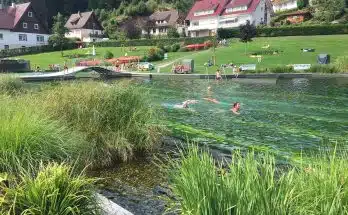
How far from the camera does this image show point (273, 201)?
4.64 metres

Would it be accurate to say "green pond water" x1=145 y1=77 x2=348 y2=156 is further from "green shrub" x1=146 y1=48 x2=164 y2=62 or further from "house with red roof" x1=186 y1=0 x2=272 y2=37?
"house with red roof" x1=186 y1=0 x2=272 y2=37

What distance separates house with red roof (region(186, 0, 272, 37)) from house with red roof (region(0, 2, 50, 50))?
40851 millimetres

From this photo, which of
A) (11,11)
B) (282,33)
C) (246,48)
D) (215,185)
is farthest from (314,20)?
(215,185)

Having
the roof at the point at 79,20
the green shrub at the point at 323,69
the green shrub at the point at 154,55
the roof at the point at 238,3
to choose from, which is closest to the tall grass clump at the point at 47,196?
the green shrub at the point at 323,69

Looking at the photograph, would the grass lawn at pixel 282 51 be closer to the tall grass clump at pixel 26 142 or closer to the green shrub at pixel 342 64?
the green shrub at pixel 342 64

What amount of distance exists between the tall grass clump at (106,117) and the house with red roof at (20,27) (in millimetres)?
99624

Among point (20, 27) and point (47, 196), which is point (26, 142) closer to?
point (47, 196)

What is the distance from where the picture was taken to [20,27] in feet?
345

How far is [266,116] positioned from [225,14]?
8932cm

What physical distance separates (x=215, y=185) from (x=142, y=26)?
112m

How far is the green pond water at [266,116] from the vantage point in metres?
16.1

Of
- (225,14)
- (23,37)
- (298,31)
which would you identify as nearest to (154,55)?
(298,31)

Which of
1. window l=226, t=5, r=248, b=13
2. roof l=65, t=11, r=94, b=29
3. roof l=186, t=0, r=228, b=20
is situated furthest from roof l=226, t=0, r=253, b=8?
roof l=65, t=11, r=94, b=29

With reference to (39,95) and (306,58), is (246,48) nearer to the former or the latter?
(306,58)
